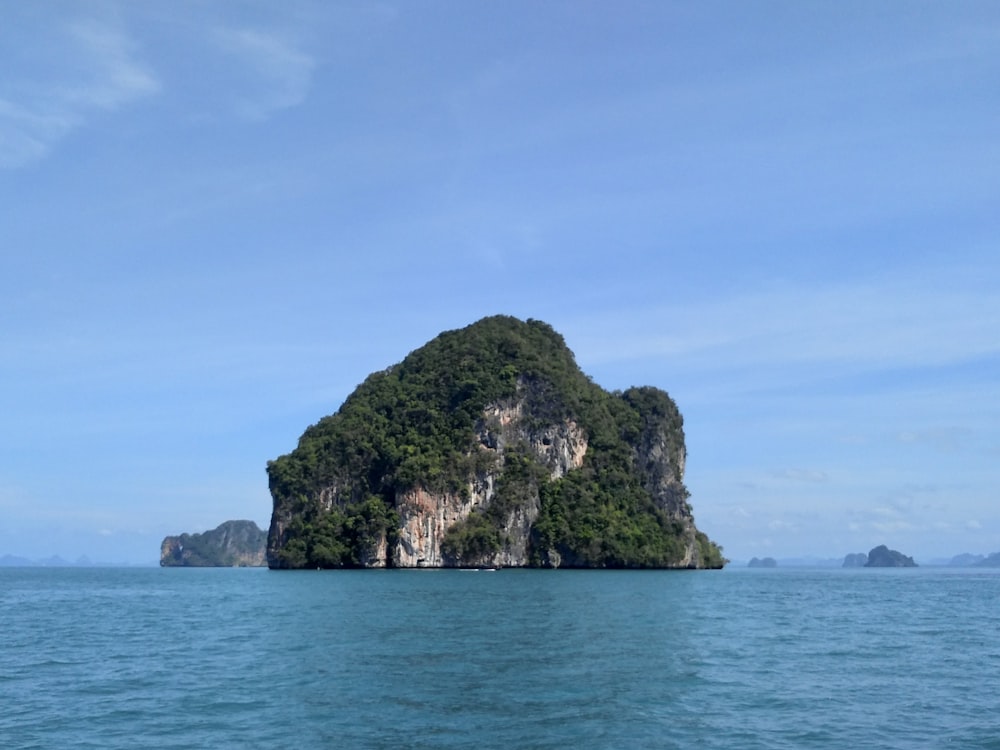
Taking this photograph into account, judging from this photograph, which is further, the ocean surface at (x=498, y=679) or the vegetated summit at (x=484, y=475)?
the vegetated summit at (x=484, y=475)

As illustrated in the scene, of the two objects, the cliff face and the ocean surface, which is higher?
the cliff face

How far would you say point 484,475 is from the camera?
113625 mm

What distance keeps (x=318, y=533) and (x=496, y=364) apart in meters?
33.7

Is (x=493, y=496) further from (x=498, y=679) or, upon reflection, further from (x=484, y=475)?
(x=498, y=679)

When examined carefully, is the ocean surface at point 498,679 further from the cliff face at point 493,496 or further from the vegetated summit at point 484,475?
the vegetated summit at point 484,475

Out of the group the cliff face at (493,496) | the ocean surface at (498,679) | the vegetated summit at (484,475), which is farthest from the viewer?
the vegetated summit at (484,475)

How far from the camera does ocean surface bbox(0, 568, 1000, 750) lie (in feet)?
60.4

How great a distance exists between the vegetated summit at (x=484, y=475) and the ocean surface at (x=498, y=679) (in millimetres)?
61228

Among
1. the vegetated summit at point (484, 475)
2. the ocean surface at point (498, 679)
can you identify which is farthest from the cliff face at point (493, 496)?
the ocean surface at point (498, 679)

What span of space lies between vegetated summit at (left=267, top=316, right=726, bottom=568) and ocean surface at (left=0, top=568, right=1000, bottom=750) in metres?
61.2

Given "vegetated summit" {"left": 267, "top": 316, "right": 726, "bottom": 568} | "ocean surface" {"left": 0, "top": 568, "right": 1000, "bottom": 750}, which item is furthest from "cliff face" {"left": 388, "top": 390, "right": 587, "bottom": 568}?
"ocean surface" {"left": 0, "top": 568, "right": 1000, "bottom": 750}

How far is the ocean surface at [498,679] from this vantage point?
18.4 meters

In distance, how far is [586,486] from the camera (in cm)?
12075

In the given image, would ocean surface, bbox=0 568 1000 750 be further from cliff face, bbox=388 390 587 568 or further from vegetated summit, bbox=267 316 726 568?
vegetated summit, bbox=267 316 726 568
